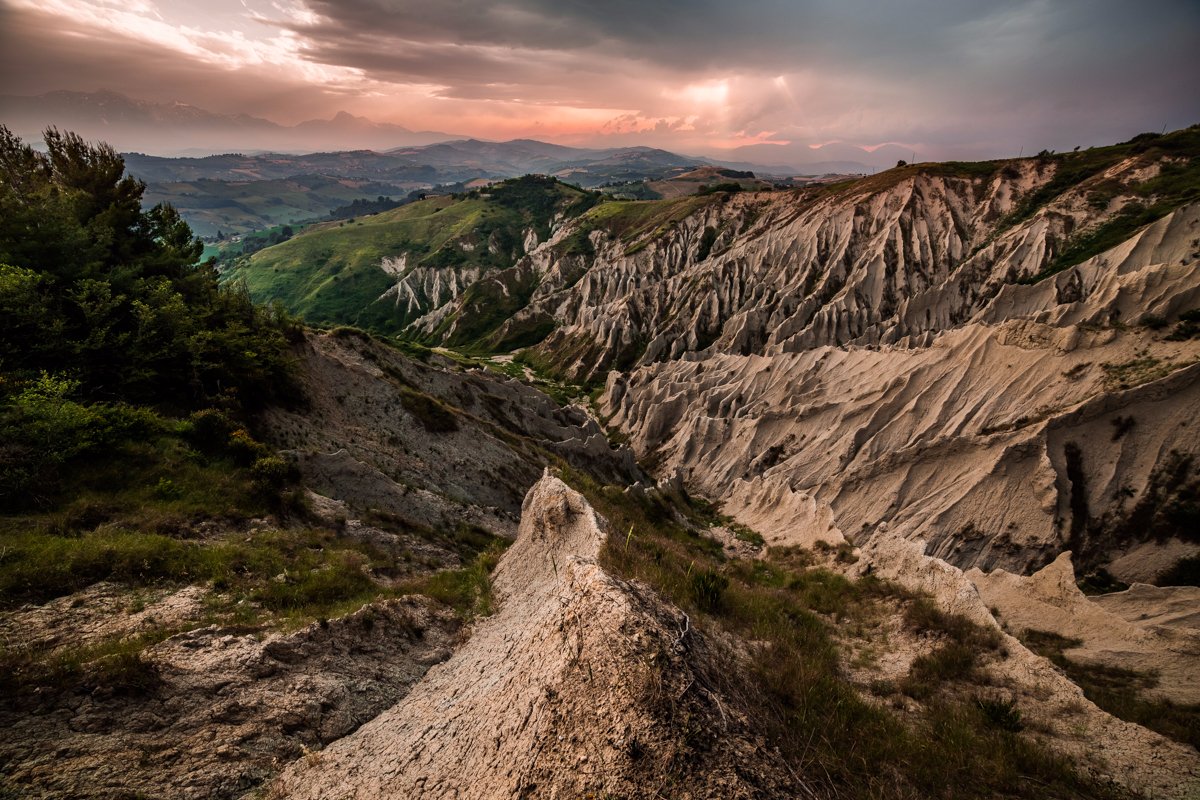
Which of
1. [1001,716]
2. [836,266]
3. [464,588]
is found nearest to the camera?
[1001,716]

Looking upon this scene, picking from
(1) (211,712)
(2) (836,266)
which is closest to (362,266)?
(2) (836,266)

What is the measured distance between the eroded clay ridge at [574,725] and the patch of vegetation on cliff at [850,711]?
119 cm

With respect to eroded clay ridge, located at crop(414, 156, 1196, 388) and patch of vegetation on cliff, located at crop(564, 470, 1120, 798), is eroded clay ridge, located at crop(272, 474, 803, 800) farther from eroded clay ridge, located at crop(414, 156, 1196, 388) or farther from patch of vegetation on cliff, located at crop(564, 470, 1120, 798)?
eroded clay ridge, located at crop(414, 156, 1196, 388)

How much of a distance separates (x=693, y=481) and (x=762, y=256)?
55113mm

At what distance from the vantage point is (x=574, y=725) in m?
5.78

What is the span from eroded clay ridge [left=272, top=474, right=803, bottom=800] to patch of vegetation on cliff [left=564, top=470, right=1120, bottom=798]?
1194 mm

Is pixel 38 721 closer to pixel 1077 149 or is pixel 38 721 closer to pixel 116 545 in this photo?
pixel 116 545

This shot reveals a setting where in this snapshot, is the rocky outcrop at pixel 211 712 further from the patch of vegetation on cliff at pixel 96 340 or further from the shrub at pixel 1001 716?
the shrub at pixel 1001 716

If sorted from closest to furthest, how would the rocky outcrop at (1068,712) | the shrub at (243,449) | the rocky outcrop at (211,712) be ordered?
the rocky outcrop at (211,712)
the rocky outcrop at (1068,712)
the shrub at (243,449)

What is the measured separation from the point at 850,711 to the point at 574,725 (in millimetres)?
5512

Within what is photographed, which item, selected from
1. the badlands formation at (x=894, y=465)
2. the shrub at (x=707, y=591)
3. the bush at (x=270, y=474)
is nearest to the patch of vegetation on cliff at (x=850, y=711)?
the shrub at (x=707, y=591)

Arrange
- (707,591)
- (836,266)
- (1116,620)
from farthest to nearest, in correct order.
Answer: (836,266)
(1116,620)
(707,591)

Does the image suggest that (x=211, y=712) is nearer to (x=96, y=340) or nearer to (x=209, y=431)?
(x=209, y=431)

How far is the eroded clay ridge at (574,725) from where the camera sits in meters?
5.24
